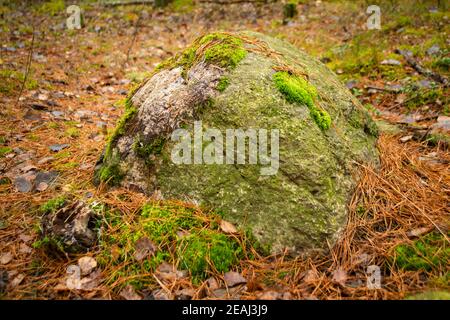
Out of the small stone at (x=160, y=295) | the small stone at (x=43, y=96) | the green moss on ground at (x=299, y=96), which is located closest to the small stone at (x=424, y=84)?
the green moss on ground at (x=299, y=96)

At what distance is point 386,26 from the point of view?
6.59 meters

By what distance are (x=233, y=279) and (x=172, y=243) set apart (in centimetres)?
48

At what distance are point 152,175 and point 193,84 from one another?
0.80 metres

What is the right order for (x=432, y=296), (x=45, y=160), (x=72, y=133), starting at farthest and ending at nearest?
(x=72, y=133) → (x=45, y=160) → (x=432, y=296)

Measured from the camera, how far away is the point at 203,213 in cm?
245

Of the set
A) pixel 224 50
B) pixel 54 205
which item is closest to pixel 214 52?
pixel 224 50

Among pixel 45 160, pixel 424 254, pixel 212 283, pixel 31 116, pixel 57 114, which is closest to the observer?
pixel 212 283

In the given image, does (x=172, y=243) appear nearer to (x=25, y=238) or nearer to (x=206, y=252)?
(x=206, y=252)

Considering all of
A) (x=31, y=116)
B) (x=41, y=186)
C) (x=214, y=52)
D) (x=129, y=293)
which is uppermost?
(x=214, y=52)

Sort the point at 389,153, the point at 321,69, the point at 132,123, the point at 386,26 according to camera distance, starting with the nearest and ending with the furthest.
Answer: the point at 132,123
the point at 389,153
the point at 321,69
the point at 386,26

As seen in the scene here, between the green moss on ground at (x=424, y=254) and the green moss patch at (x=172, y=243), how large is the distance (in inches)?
42.3
